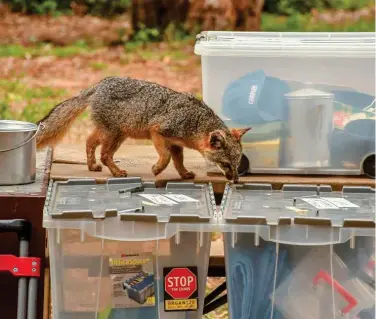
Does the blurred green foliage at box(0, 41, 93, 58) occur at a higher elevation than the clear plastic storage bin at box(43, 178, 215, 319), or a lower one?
lower

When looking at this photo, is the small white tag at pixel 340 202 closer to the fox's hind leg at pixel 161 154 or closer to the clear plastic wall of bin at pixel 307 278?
the clear plastic wall of bin at pixel 307 278

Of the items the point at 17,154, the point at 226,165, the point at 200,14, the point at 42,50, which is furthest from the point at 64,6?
the point at 17,154

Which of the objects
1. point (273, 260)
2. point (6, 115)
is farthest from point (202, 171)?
point (6, 115)

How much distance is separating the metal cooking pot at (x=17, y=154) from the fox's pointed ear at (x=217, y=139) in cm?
73

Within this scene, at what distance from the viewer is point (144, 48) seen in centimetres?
1151

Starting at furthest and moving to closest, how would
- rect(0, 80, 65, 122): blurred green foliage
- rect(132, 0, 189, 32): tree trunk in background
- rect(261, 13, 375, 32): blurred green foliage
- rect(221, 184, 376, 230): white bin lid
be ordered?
1. rect(261, 13, 375, 32): blurred green foliage
2. rect(132, 0, 189, 32): tree trunk in background
3. rect(0, 80, 65, 122): blurred green foliage
4. rect(221, 184, 376, 230): white bin lid

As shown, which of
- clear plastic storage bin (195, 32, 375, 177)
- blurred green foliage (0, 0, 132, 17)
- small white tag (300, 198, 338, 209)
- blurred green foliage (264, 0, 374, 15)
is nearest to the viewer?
small white tag (300, 198, 338, 209)

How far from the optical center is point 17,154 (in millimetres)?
3439

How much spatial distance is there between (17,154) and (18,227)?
432 millimetres

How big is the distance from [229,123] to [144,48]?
7704mm

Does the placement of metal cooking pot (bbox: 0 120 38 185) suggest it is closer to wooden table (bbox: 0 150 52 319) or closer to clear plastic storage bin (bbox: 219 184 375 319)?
wooden table (bbox: 0 150 52 319)

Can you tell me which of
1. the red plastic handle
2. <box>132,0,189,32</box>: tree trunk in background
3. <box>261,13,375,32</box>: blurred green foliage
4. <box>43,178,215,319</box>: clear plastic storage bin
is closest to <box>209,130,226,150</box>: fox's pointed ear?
<box>43,178,215,319</box>: clear plastic storage bin

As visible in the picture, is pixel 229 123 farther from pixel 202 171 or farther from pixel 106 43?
pixel 106 43

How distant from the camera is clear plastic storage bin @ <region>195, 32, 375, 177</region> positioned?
150 inches
